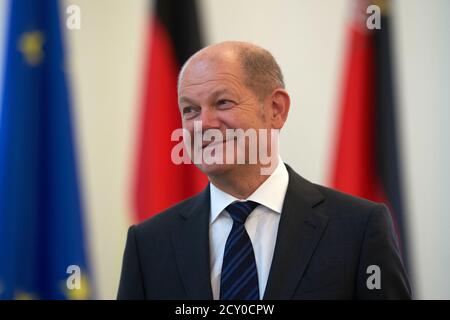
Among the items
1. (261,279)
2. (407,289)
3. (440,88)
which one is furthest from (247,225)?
(440,88)

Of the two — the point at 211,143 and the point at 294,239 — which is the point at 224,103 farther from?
the point at 294,239

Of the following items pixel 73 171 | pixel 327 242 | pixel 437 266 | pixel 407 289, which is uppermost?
pixel 73 171

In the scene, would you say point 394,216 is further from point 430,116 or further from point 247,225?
point 247,225

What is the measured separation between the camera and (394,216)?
6.95ft

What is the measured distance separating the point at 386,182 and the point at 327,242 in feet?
3.34

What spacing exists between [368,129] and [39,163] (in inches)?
50.0

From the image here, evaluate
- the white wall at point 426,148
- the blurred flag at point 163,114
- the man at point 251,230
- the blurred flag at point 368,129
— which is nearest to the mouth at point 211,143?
the man at point 251,230

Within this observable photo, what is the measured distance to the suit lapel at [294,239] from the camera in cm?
115

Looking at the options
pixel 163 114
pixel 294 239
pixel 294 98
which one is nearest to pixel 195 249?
pixel 294 239

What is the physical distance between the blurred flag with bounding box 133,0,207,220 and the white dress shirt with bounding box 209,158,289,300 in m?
0.79

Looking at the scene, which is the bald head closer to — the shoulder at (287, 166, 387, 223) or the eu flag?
the shoulder at (287, 166, 387, 223)

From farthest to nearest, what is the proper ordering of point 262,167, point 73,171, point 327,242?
point 73,171, point 262,167, point 327,242

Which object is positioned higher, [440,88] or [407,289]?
[440,88]

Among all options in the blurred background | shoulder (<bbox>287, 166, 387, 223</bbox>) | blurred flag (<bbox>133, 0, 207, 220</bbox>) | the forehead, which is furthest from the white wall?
the forehead
